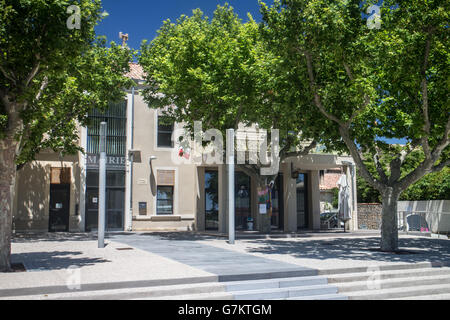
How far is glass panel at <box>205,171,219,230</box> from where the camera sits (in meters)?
24.0

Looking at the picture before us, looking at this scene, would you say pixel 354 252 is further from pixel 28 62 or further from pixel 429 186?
pixel 429 186

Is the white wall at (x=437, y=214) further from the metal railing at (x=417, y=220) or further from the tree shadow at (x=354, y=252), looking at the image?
the tree shadow at (x=354, y=252)

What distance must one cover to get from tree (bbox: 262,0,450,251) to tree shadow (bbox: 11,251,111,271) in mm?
7833

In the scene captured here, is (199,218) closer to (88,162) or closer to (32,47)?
(88,162)

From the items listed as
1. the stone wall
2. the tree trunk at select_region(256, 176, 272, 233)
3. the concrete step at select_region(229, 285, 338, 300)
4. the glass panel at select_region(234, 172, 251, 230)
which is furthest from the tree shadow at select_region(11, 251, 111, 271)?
the stone wall

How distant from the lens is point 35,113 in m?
9.77

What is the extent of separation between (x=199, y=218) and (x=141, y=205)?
3242 millimetres

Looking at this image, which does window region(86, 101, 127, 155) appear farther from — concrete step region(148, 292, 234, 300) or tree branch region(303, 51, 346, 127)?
concrete step region(148, 292, 234, 300)

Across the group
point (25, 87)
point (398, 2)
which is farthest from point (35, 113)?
point (398, 2)

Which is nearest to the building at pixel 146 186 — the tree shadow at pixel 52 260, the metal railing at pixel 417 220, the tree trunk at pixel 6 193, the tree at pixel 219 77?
the metal railing at pixel 417 220

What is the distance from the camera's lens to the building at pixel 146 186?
22.2m

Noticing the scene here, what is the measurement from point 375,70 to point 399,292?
7.41m

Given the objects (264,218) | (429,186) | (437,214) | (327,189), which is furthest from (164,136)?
(327,189)

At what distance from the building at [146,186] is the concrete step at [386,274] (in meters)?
12.2
